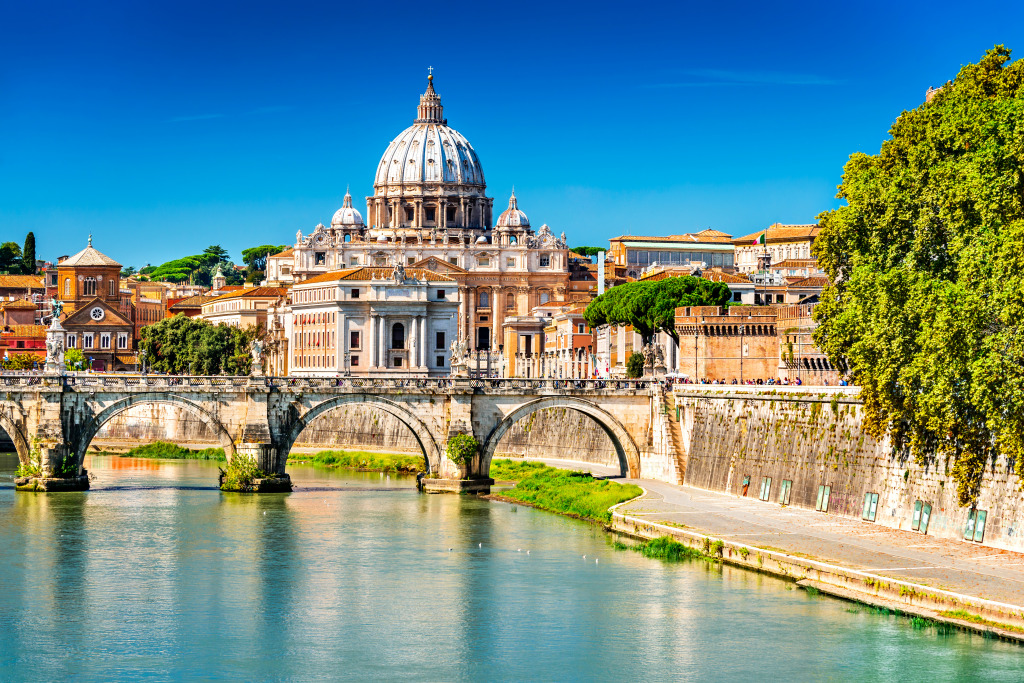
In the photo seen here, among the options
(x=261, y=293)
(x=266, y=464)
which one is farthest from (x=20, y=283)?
(x=266, y=464)

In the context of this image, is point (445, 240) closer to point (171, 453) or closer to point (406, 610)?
point (171, 453)

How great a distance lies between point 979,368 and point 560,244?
115143mm

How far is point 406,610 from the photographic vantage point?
3528 cm

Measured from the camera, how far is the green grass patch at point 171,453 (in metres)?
76.9

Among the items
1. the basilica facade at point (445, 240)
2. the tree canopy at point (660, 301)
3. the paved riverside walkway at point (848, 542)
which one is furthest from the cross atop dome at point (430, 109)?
the paved riverside walkway at point (848, 542)

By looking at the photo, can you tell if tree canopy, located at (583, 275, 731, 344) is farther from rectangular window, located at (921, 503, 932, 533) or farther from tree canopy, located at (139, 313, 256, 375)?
rectangular window, located at (921, 503, 932, 533)

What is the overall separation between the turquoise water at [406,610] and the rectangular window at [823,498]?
562cm

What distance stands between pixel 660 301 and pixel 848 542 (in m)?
46.5

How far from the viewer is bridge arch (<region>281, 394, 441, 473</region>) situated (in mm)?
56125

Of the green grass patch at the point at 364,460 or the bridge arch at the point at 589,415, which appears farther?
the green grass patch at the point at 364,460

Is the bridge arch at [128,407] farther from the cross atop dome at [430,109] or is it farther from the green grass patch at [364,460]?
the cross atop dome at [430,109]

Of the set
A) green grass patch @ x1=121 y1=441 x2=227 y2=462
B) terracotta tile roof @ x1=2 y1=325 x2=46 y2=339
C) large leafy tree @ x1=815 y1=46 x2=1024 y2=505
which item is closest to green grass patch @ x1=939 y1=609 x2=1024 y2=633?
large leafy tree @ x1=815 y1=46 x2=1024 y2=505

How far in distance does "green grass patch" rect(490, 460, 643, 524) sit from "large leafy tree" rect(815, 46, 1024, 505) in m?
8.57

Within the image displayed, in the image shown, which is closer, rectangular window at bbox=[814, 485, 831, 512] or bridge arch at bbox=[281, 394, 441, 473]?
rectangular window at bbox=[814, 485, 831, 512]
